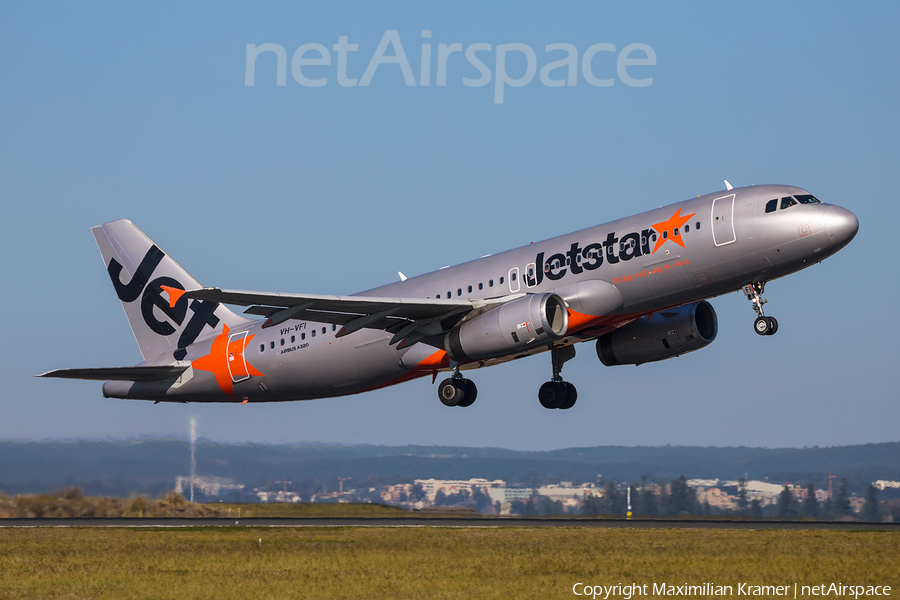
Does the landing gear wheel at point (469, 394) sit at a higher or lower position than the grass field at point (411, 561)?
higher

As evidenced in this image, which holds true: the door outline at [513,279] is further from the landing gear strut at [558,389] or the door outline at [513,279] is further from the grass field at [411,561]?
the grass field at [411,561]

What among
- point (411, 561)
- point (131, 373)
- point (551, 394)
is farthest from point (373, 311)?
point (131, 373)

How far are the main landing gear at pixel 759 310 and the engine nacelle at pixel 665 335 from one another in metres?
4.92

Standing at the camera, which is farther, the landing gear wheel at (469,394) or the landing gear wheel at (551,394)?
the landing gear wheel at (551,394)

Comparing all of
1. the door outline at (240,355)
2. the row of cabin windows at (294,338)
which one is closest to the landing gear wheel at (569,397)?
the row of cabin windows at (294,338)

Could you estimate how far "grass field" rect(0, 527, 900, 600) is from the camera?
76.5 ft

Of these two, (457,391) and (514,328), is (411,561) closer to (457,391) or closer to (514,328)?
(514,328)

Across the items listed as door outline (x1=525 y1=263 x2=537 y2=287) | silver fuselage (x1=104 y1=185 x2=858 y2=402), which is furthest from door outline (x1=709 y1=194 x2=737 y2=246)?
door outline (x1=525 y1=263 x2=537 y2=287)

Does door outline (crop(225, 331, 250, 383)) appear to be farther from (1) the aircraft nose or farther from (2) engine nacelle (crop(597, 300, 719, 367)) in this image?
(1) the aircraft nose

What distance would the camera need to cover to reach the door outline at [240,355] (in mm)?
39594

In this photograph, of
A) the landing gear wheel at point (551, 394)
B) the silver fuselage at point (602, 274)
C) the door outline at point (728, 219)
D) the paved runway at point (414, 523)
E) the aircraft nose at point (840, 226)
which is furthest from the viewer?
the paved runway at point (414, 523)

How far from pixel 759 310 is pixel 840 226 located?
3714 mm

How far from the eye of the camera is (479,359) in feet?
111

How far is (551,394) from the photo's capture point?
39.4m
